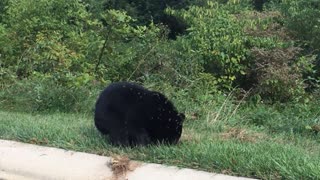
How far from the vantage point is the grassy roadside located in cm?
448

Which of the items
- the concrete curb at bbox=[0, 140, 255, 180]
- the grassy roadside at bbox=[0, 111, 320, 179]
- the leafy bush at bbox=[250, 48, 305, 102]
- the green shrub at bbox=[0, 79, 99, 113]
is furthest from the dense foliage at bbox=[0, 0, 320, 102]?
the concrete curb at bbox=[0, 140, 255, 180]

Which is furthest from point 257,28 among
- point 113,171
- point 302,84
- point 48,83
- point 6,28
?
point 113,171

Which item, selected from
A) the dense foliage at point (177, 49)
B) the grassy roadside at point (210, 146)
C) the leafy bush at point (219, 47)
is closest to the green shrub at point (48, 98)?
the dense foliage at point (177, 49)

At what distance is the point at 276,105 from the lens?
8516 millimetres

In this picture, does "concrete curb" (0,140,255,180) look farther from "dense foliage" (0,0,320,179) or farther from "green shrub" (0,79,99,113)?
"green shrub" (0,79,99,113)

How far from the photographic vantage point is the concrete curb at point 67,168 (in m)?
4.69

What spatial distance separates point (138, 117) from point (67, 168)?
817 mm

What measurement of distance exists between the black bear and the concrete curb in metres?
0.35

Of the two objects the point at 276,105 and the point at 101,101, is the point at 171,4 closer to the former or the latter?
the point at 276,105

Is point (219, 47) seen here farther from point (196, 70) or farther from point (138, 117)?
point (138, 117)

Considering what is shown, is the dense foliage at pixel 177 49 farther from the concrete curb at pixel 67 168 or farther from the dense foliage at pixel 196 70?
the concrete curb at pixel 67 168

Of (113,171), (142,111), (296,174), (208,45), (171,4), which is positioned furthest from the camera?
(171,4)

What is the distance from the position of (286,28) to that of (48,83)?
15.4 feet

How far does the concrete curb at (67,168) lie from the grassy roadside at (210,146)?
0.41 feet
